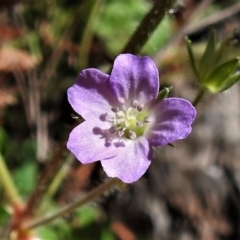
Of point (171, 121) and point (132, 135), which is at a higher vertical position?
point (171, 121)

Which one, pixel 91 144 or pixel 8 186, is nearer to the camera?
pixel 91 144

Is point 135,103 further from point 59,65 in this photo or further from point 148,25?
point 59,65

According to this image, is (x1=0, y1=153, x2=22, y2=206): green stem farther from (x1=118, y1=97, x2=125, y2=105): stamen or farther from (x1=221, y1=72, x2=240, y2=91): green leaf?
(x1=221, y1=72, x2=240, y2=91): green leaf

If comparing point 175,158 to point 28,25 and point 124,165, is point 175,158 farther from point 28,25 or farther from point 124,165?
point 124,165

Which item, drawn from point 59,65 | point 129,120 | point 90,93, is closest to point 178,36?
point 59,65

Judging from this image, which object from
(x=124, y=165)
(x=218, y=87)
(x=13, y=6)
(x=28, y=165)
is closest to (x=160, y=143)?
(x=124, y=165)

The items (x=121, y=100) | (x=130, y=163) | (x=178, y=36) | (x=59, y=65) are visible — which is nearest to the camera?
(x=130, y=163)

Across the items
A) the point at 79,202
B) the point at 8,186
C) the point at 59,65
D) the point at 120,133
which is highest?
the point at 120,133
